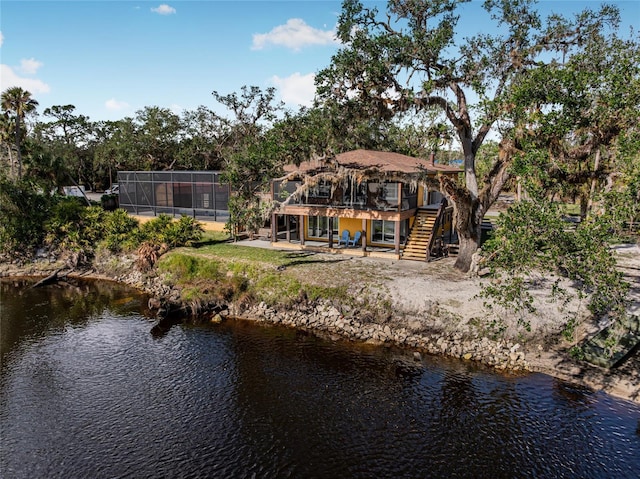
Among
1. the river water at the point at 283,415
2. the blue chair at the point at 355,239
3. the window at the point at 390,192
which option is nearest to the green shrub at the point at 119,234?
the river water at the point at 283,415

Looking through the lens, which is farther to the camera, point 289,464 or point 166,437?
point 166,437

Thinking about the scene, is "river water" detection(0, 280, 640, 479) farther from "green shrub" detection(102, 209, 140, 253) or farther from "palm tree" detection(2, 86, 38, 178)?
"palm tree" detection(2, 86, 38, 178)

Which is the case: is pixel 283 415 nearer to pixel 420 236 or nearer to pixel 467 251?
pixel 467 251

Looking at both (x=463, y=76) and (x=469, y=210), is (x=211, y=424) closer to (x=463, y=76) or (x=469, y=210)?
(x=469, y=210)

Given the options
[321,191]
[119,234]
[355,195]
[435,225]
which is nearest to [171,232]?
[119,234]

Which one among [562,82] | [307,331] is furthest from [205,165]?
[562,82]

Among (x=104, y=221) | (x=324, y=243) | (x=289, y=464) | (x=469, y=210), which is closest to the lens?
(x=289, y=464)
